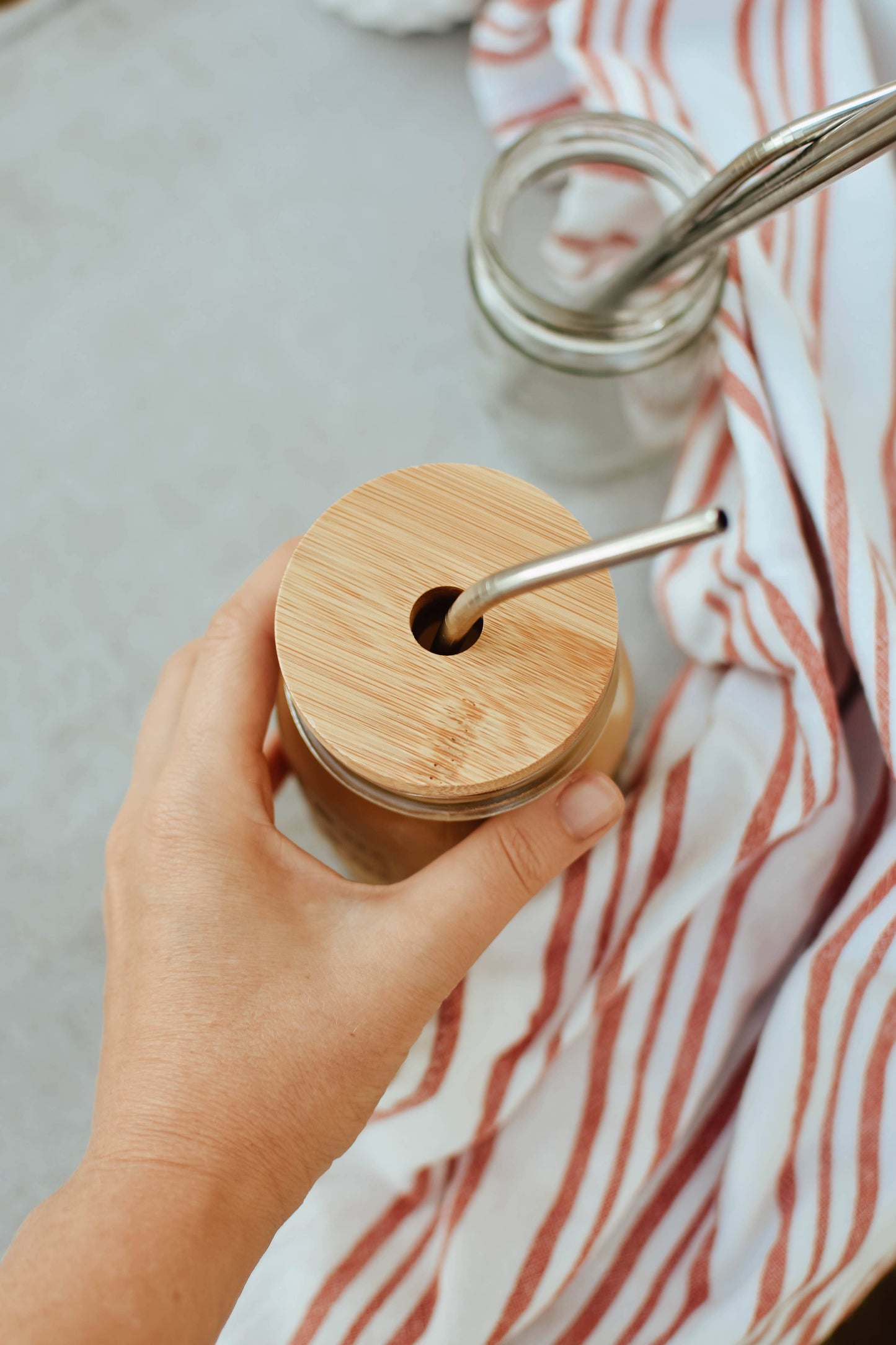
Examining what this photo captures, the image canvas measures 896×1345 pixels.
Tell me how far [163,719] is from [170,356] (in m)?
0.18

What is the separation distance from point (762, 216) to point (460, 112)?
0.81ft

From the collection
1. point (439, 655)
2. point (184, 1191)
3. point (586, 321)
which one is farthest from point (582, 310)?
point (184, 1191)

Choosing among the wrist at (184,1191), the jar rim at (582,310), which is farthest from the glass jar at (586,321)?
the wrist at (184,1191)

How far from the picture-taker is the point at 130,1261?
25 centimetres

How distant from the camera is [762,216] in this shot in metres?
0.27

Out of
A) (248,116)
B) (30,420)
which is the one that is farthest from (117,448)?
(248,116)

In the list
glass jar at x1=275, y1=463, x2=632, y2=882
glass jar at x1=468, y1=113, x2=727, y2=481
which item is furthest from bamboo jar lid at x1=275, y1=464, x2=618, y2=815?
glass jar at x1=468, y1=113, x2=727, y2=481

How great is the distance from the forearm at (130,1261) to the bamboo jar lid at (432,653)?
12cm

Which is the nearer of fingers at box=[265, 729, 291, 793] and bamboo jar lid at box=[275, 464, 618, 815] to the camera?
bamboo jar lid at box=[275, 464, 618, 815]

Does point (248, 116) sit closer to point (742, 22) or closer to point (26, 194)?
point (26, 194)

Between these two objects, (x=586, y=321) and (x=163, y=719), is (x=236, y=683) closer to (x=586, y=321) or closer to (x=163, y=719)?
(x=163, y=719)

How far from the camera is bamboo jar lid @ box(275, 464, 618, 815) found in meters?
0.23

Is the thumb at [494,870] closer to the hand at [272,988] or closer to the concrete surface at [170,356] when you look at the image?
the hand at [272,988]

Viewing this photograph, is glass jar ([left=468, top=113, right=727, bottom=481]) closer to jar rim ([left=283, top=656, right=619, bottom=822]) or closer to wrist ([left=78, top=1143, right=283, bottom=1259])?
jar rim ([left=283, top=656, right=619, bottom=822])
